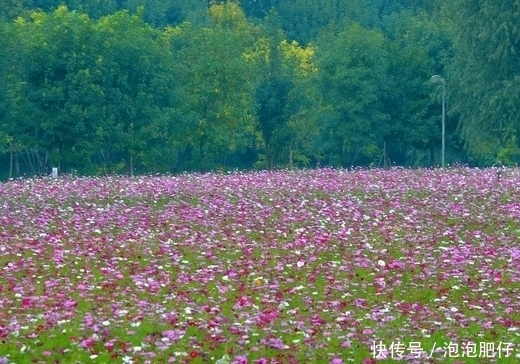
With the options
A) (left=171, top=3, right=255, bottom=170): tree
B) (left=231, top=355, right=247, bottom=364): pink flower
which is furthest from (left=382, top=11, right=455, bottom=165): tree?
(left=231, top=355, right=247, bottom=364): pink flower

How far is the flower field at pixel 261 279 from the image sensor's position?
11.0 metres

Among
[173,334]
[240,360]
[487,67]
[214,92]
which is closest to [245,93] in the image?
[214,92]

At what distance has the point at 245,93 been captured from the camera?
71375 millimetres

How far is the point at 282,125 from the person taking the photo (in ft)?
236

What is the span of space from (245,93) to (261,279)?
5700cm

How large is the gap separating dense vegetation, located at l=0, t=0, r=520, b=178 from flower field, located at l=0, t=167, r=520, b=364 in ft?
88.2

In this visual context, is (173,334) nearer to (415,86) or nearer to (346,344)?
(346,344)

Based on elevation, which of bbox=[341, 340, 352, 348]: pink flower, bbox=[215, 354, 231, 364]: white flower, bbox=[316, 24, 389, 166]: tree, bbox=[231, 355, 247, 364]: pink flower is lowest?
bbox=[316, 24, 389, 166]: tree

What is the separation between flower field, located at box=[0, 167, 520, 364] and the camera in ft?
36.1

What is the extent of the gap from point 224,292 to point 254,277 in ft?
4.01

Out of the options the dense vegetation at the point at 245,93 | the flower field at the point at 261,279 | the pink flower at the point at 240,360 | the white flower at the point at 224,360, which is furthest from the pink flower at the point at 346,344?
the dense vegetation at the point at 245,93

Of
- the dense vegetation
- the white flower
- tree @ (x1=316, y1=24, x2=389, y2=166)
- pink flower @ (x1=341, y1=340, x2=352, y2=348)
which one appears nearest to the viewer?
the white flower

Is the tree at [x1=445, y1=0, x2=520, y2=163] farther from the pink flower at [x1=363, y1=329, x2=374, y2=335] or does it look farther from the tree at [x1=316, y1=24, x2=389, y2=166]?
→ the pink flower at [x1=363, y1=329, x2=374, y2=335]

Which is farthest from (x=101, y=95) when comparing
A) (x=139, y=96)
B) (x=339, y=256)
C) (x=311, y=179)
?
(x=339, y=256)
